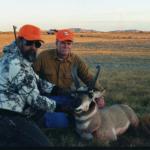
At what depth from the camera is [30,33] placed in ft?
24.8

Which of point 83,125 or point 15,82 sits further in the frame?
point 83,125

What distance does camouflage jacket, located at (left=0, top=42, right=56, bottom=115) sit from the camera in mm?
7270

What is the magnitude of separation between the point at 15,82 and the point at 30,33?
0.80 meters

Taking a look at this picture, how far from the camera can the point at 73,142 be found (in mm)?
8211

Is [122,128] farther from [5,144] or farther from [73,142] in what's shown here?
[5,144]

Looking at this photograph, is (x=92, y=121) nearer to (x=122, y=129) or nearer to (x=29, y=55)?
(x=122, y=129)

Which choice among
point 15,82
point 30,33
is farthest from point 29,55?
point 15,82

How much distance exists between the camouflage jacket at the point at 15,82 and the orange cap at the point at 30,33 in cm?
21

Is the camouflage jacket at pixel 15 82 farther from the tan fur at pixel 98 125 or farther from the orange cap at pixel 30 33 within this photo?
the tan fur at pixel 98 125

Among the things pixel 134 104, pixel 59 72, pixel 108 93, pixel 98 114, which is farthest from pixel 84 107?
pixel 108 93

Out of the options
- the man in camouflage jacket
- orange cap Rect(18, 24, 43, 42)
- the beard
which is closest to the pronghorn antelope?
the man in camouflage jacket

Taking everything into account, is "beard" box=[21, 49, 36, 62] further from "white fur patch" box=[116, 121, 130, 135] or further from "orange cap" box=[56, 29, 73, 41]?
"white fur patch" box=[116, 121, 130, 135]

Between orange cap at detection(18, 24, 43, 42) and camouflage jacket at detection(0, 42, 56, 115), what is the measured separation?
8.4 inches

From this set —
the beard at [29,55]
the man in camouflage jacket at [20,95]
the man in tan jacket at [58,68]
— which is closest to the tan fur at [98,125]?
the man in camouflage jacket at [20,95]
